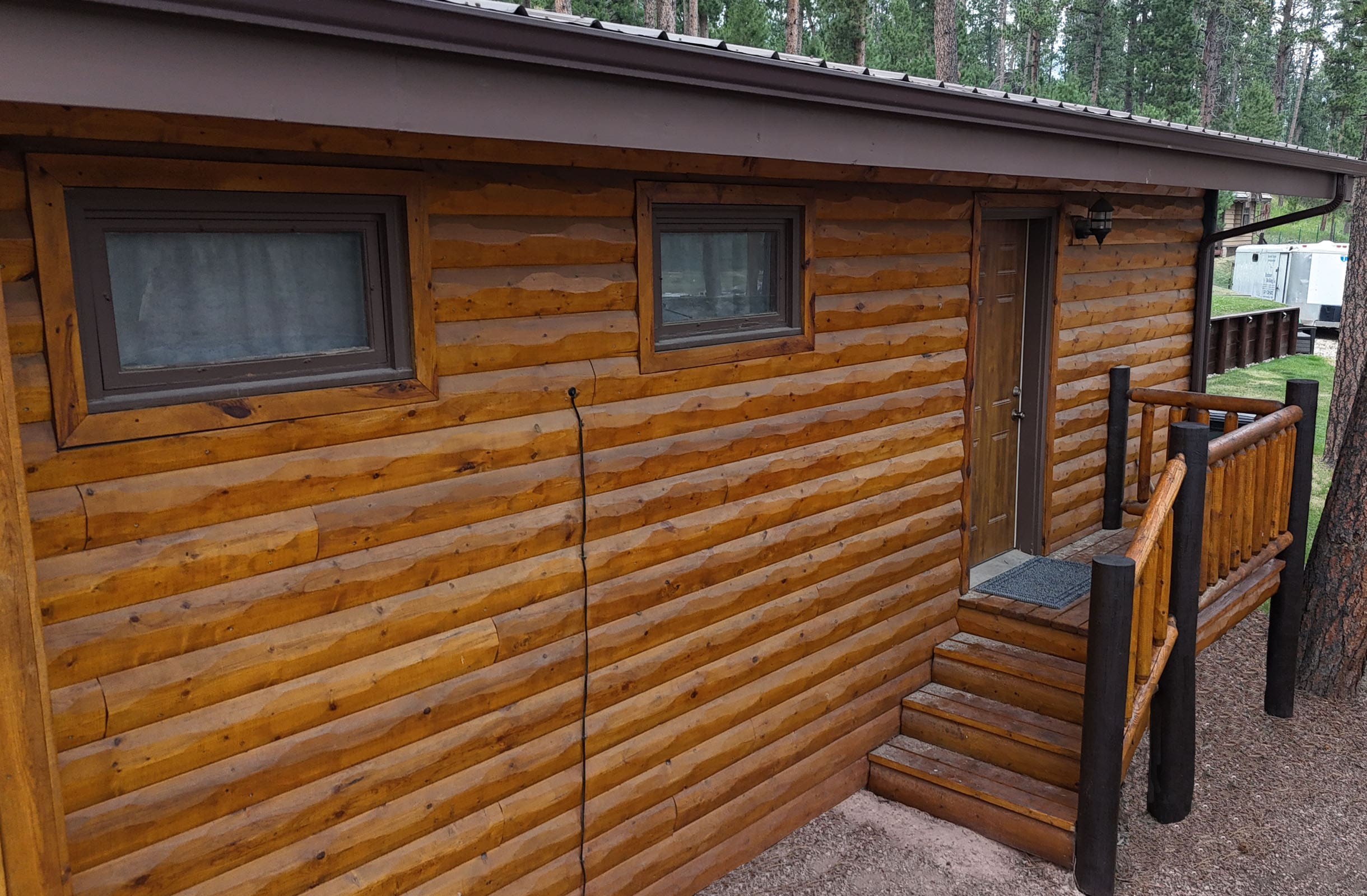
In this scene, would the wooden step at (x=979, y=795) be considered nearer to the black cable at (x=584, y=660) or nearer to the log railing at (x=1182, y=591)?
the log railing at (x=1182, y=591)

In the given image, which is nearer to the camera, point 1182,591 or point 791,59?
point 791,59

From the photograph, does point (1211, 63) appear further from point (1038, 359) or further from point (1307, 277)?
point (1038, 359)

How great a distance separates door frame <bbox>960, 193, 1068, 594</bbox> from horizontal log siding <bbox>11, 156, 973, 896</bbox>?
1132 millimetres

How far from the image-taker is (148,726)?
2.65m

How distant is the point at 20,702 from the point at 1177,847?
4.85m

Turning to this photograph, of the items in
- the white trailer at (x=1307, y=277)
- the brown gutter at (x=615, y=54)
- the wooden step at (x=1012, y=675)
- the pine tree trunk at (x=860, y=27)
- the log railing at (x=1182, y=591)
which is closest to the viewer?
the brown gutter at (x=615, y=54)

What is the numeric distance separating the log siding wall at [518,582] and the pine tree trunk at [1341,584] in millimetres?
2723

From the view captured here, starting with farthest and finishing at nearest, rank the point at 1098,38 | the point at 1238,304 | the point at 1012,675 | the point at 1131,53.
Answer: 1. the point at 1098,38
2. the point at 1131,53
3. the point at 1238,304
4. the point at 1012,675

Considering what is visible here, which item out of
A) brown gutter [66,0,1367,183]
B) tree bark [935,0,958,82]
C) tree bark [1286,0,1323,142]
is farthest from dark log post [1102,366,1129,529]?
tree bark [1286,0,1323,142]

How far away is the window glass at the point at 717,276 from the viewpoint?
160 inches

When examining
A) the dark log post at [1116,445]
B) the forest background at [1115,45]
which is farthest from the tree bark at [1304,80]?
the dark log post at [1116,445]

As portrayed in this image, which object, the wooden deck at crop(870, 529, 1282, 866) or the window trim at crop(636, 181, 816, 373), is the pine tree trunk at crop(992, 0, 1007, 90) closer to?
the wooden deck at crop(870, 529, 1282, 866)

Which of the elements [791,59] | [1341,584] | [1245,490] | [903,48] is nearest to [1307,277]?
[903,48]

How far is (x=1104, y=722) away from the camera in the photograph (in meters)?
4.30
